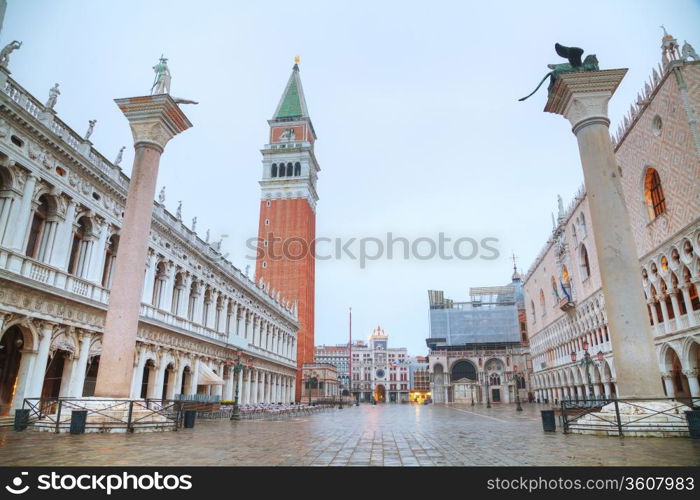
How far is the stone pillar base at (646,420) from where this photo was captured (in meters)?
9.88

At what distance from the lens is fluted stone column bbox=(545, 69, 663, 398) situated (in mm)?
10797

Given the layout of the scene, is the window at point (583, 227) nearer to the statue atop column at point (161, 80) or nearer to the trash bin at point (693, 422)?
the trash bin at point (693, 422)

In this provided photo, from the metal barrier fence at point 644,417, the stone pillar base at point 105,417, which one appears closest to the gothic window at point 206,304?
the stone pillar base at point 105,417

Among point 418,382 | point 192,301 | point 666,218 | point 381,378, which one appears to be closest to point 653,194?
point 666,218

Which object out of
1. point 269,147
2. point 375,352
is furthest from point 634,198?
point 375,352

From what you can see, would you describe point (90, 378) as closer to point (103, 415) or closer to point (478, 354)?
point (103, 415)

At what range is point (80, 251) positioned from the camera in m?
18.9

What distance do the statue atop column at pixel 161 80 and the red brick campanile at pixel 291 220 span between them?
46898 mm

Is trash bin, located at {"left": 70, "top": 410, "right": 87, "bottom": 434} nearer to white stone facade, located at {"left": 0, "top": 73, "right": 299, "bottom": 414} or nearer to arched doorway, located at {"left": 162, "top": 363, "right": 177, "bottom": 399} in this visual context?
white stone facade, located at {"left": 0, "top": 73, "right": 299, "bottom": 414}

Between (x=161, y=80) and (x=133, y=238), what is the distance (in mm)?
5487

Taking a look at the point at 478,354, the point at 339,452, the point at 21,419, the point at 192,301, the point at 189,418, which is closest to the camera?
the point at 339,452
